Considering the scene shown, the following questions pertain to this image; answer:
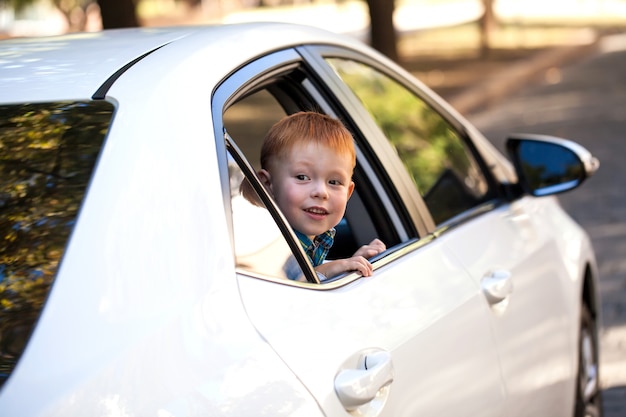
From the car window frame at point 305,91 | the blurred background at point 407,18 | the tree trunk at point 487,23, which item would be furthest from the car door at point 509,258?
the tree trunk at point 487,23

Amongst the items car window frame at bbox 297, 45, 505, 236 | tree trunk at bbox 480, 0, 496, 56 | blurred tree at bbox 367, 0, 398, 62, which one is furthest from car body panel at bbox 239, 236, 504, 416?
tree trunk at bbox 480, 0, 496, 56

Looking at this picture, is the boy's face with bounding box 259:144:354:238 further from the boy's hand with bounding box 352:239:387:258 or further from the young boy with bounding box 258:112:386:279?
the boy's hand with bounding box 352:239:387:258

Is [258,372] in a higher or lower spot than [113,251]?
lower

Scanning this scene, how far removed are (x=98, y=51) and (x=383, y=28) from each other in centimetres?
1604

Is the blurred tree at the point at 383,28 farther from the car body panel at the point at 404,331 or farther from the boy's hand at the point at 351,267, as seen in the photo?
the boy's hand at the point at 351,267

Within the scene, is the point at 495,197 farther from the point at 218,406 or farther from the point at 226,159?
the point at 218,406

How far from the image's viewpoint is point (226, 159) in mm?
2326

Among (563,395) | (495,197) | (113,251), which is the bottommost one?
(563,395)

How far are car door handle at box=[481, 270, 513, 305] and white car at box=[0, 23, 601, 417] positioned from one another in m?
0.01

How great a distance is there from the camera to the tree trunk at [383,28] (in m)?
18.3

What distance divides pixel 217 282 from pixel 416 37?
26707 millimetres

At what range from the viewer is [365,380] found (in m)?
2.29

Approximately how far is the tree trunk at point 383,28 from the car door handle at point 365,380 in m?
16.1

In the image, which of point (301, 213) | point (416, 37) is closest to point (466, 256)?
point (301, 213)
